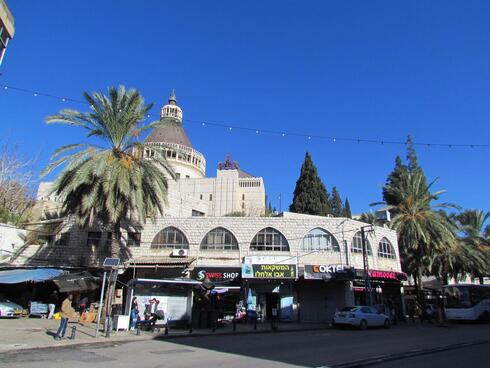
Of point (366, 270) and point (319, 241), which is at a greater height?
point (319, 241)

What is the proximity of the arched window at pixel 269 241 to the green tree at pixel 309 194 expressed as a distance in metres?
26.8

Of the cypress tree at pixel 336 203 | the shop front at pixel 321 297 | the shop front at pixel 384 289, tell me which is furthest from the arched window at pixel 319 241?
the cypress tree at pixel 336 203

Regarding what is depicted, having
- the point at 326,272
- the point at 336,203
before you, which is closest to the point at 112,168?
the point at 326,272

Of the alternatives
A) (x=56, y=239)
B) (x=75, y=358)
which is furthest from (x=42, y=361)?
(x=56, y=239)

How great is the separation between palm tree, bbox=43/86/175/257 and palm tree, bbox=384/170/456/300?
1943 cm

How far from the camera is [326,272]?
29.3 m

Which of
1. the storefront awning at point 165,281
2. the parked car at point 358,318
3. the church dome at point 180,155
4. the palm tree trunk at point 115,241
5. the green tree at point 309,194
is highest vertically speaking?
the church dome at point 180,155

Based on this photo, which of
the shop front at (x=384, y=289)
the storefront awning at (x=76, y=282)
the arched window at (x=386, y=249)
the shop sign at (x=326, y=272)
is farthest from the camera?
the arched window at (x=386, y=249)

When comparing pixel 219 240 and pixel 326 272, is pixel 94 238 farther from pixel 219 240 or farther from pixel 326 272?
pixel 326 272

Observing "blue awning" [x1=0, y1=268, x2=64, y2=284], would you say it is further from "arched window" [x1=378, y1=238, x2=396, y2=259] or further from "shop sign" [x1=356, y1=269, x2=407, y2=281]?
"arched window" [x1=378, y1=238, x2=396, y2=259]

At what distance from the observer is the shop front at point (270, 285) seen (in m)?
28.9

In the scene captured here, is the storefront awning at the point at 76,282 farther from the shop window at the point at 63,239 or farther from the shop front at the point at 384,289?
the shop front at the point at 384,289

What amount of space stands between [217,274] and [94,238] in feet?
31.4

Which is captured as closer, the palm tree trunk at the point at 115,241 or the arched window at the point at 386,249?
the palm tree trunk at the point at 115,241
